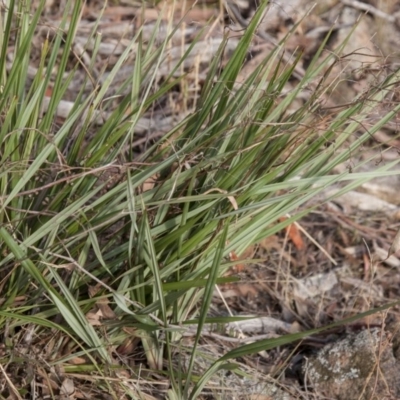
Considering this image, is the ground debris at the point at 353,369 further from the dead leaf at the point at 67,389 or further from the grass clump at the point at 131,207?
the dead leaf at the point at 67,389

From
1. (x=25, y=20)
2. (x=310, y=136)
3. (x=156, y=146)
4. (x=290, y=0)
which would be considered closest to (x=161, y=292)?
(x=156, y=146)

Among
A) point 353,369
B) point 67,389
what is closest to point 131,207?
point 67,389

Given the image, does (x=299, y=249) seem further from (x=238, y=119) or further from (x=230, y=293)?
(x=238, y=119)

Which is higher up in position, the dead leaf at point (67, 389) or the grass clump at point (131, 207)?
the grass clump at point (131, 207)

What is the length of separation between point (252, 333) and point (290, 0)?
1.96 meters

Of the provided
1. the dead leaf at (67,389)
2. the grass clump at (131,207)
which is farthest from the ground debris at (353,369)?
the dead leaf at (67,389)

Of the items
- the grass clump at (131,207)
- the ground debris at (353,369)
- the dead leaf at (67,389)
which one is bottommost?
the dead leaf at (67,389)

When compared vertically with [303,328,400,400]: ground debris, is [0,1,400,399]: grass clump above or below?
above

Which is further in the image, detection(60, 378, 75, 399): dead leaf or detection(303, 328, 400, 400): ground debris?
detection(303, 328, 400, 400): ground debris

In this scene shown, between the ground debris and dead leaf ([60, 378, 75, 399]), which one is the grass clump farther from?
the ground debris

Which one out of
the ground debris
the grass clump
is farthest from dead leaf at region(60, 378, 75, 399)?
the ground debris

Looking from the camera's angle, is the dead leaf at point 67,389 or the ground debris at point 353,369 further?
the ground debris at point 353,369

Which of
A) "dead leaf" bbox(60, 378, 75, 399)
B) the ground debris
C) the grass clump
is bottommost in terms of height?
"dead leaf" bbox(60, 378, 75, 399)

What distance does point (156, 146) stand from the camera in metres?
1.84
